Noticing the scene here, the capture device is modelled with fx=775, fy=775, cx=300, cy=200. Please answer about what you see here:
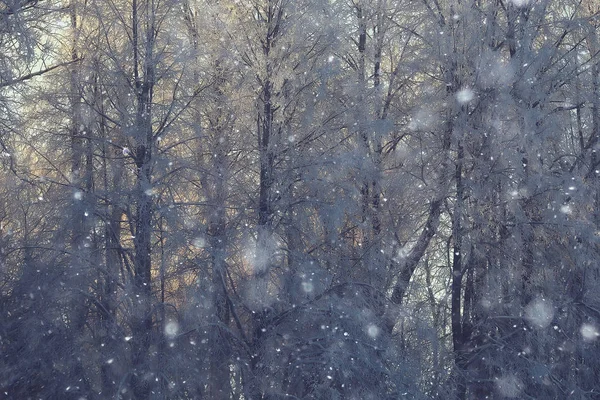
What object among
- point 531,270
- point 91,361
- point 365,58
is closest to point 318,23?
point 365,58

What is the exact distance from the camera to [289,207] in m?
11.9

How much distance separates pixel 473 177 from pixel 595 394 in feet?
13.0

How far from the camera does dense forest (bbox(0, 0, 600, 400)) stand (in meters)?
11.1

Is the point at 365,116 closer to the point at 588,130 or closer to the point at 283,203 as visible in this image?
the point at 283,203

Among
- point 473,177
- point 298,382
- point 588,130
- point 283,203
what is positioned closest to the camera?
point 298,382

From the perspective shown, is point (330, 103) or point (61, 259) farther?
point (330, 103)

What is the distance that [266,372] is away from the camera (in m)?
11.0

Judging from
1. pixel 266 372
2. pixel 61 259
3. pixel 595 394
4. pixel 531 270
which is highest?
pixel 61 259

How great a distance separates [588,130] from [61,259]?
980cm

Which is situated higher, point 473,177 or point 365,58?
point 365,58

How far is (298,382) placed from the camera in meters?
11.0

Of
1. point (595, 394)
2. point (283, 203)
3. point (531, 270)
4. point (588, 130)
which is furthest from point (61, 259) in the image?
point (588, 130)

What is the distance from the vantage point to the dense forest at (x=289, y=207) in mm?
11062

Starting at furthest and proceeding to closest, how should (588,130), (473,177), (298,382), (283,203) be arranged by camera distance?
(588,130) → (473,177) → (283,203) → (298,382)
